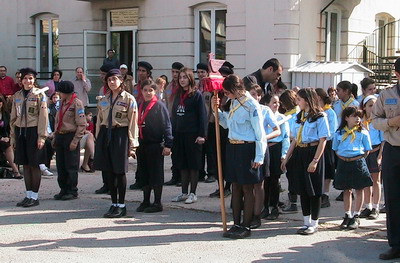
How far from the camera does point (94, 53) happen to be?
66.2 feet

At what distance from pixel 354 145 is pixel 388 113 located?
4.52 ft

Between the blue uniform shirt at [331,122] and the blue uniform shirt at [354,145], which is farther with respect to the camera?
the blue uniform shirt at [331,122]

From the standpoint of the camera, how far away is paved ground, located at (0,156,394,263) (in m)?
7.07

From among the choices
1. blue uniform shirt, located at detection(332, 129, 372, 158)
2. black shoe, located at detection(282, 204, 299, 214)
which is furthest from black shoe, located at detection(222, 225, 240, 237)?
blue uniform shirt, located at detection(332, 129, 372, 158)

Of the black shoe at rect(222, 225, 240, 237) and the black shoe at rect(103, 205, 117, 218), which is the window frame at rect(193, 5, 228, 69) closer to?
the black shoe at rect(103, 205, 117, 218)

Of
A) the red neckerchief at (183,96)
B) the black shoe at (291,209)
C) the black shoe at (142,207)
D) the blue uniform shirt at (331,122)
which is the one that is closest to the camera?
the blue uniform shirt at (331,122)

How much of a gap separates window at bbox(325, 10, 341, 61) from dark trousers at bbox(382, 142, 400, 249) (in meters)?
11.3

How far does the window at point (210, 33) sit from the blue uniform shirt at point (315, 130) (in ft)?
33.7

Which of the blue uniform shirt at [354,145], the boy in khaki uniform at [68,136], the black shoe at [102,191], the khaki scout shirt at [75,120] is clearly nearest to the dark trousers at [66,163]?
the boy in khaki uniform at [68,136]

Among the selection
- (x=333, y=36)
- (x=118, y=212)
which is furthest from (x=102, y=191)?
(x=333, y=36)

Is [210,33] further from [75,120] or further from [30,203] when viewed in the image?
[30,203]

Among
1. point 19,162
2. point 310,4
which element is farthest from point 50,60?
point 19,162

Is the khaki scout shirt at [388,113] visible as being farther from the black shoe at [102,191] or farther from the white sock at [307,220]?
the black shoe at [102,191]

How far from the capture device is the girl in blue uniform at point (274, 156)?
8789 mm
